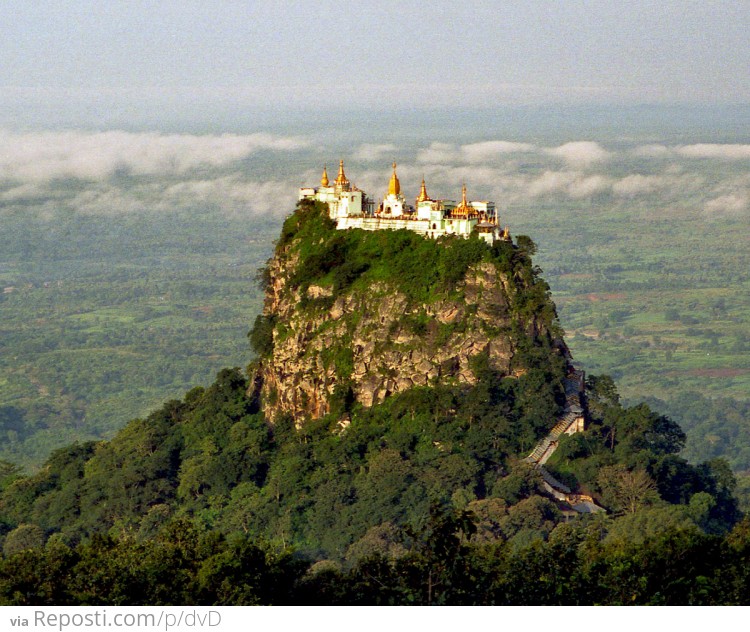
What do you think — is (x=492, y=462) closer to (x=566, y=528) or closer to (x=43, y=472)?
(x=566, y=528)

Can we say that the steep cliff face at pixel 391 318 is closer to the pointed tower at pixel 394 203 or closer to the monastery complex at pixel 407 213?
the monastery complex at pixel 407 213

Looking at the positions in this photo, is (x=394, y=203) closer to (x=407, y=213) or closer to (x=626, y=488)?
(x=407, y=213)

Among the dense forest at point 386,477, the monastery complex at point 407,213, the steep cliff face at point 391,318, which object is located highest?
the monastery complex at point 407,213

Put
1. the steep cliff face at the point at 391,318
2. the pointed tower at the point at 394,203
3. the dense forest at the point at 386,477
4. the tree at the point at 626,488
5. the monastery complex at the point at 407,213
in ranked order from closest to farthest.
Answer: the dense forest at the point at 386,477 → the tree at the point at 626,488 → the steep cliff face at the point at 391,318 → the monastery complex at the point at 407,213 → the pointed tower at the point at 394,203

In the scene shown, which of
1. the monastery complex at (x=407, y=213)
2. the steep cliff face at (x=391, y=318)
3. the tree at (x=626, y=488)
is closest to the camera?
the tree at (x=626, y=488)

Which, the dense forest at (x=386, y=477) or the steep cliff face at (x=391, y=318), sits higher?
the steep cliff face at (x=391, y=318)

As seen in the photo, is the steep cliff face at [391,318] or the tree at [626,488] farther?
the steep cliff face at [391,318]

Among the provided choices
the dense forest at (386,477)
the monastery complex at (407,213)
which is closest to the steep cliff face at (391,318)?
the dense forest at (386,477)
